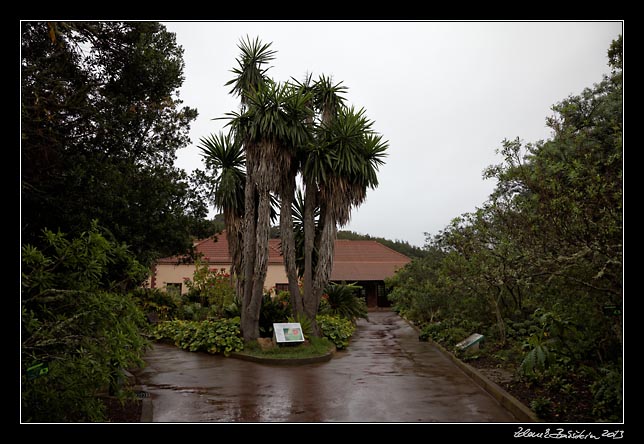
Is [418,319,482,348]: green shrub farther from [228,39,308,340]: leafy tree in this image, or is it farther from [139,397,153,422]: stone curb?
[139,397,153,422]: stone curb

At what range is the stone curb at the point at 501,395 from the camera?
610cm

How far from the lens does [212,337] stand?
13227 millimetres

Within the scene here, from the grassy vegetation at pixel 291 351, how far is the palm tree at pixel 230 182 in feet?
5.82

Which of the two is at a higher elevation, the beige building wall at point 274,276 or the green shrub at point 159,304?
the beige building wall at point 274,276

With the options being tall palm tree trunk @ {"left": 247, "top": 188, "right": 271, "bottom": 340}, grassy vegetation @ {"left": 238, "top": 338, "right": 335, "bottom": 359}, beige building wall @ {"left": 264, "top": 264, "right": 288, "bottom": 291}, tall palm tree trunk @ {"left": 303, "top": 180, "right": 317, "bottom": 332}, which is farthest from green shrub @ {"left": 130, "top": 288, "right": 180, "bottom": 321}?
beige building wall @ {"left": 264, "top": 264, "right": 288, "bottom": 291}

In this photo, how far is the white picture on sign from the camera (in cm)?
1233

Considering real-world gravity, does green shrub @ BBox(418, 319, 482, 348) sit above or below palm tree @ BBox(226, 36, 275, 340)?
below

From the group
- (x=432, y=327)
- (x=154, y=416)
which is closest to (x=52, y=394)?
(x=154, y=416)

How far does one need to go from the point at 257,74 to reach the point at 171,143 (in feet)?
16.7

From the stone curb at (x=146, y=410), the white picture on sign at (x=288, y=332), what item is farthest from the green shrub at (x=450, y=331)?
the stone curb at (x=146, y=410)

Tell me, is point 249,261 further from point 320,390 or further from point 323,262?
point 320,390

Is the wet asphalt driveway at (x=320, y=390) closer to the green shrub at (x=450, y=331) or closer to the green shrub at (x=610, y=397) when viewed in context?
the green shrub at (x=450, y=331)

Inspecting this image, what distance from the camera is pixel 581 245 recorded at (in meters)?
5.33

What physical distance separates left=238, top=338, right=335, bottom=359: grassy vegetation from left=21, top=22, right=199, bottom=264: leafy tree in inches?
159
